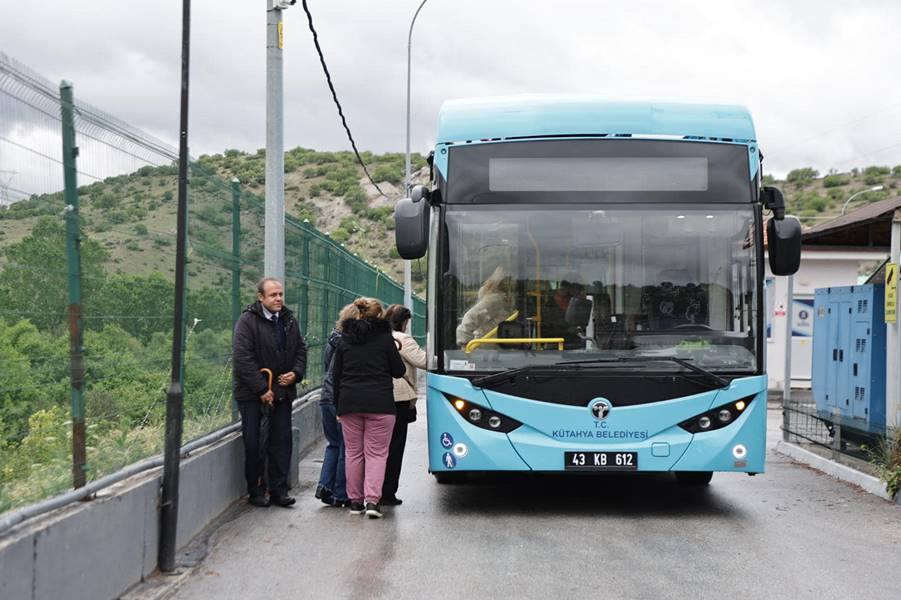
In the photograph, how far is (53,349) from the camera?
6000 mm

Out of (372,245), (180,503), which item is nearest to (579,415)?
(180,503)

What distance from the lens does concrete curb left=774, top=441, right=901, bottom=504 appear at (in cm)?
1111

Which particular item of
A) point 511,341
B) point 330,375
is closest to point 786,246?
point 511,341

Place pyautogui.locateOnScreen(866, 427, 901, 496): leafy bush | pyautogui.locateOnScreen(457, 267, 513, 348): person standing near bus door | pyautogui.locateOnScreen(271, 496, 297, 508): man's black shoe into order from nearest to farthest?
pyautogui.locateOnScreen(457, 267, 513, 348): person standing near bus door, pyautogui.locateOnScreen(271, 496, 297, 508): man's black shoe, pyautogui.locateOnScreen(866, 427, 901, 496): leafy bush

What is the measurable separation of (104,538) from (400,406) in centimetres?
439

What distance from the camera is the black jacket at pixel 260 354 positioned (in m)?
9.59

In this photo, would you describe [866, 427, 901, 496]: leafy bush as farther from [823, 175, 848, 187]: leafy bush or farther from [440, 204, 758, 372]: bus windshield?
[823, 175, 848, 187]: leafy bush

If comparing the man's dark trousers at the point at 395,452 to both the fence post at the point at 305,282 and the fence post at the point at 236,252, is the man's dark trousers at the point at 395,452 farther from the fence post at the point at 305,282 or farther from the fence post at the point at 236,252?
the fence post at the point at 305,282

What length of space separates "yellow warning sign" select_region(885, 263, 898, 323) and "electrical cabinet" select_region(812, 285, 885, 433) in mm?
1192

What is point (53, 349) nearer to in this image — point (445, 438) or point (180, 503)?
point (180, 503)

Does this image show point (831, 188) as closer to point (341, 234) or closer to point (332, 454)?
point (341, 234)

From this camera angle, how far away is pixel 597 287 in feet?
31.9

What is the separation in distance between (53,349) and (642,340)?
5139mm

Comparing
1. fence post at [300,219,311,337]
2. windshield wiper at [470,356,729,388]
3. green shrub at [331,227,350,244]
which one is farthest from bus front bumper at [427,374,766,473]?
green shrub at [331,227,350,244]
